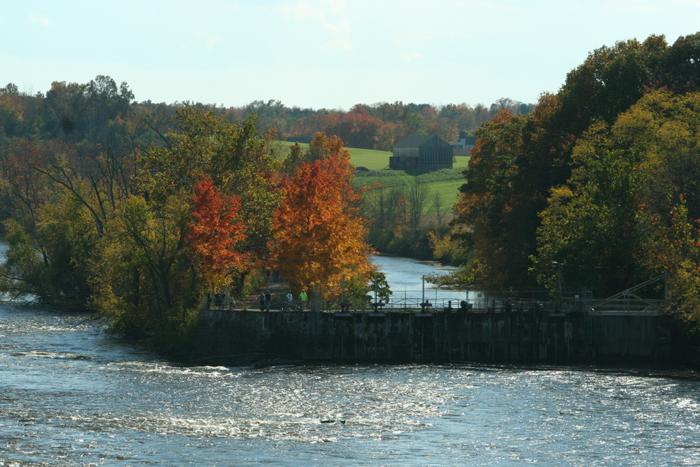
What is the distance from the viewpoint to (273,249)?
97.9 meters

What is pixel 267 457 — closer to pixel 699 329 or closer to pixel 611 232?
pixel 699 329

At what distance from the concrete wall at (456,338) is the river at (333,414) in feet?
8.88

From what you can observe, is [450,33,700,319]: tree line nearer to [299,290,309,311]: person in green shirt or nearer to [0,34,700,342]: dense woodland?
[0,34,700,342]: dense woodland

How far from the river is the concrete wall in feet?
8.88

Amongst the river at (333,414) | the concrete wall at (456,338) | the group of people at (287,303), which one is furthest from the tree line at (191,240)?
the river at (333,414)

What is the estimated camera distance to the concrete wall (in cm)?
8369

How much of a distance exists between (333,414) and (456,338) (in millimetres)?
20242

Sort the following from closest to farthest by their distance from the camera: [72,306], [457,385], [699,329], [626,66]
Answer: [457,385] < [699,329] < [626,66] < [72,306]

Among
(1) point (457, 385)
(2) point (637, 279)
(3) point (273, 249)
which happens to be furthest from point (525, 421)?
(3) point (273, 249)

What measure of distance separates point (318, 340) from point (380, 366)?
14.8 feet

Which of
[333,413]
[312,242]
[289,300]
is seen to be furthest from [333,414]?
[312,242]

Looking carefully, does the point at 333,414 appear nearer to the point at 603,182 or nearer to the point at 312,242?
the point at 312,242

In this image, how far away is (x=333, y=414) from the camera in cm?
6575

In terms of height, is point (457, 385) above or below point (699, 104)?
below
